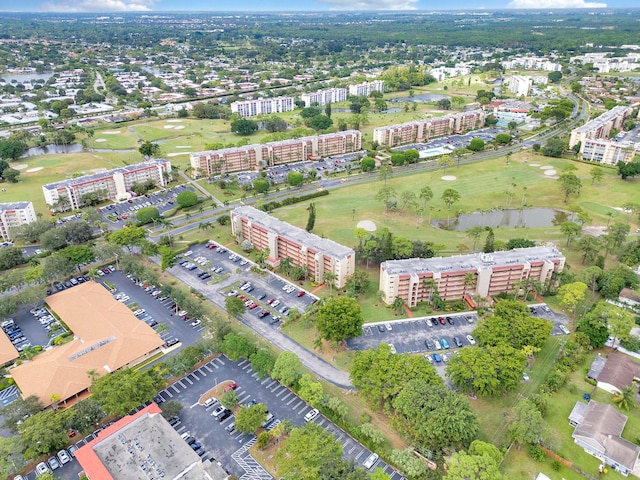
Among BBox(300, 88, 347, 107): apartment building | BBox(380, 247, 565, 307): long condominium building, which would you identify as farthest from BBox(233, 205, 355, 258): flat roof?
BBox(300, 88, 347, 107): apartment building

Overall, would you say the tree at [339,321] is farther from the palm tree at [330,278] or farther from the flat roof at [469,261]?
the flat roof at [469,261]

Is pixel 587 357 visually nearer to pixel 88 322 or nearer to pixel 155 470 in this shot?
pixel 155 470

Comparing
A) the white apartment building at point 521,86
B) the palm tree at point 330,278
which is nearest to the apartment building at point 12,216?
the palm tree at point 330,278

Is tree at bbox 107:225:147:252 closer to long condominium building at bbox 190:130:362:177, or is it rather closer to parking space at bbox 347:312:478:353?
long condominium building at bbox 190:130:362:177

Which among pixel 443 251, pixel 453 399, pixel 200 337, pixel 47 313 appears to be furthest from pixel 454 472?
pixel 47 313

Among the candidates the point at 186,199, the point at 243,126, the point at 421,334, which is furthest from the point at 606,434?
the point at 243,126
